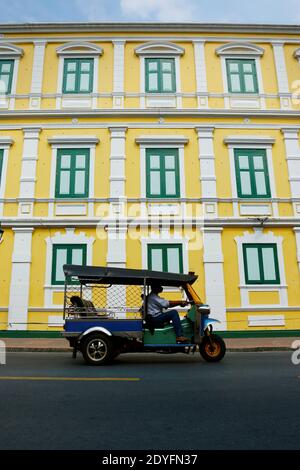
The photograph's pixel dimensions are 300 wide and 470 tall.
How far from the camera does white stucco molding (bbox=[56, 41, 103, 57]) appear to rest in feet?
53.3

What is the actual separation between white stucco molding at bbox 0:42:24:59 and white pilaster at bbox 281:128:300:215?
1251 centimetres

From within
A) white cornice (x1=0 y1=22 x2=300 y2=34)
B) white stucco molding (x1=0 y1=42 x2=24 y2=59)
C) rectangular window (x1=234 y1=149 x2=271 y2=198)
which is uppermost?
white cornice (x1=0 y1=22 x2=300 y2=34)

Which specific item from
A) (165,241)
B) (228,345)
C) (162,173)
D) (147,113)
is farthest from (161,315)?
(147,113)

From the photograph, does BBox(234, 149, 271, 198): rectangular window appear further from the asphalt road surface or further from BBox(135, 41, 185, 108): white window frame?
the asphalt road surface

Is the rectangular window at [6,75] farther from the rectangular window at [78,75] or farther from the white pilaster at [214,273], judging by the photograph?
the white pilaster at [214,273]

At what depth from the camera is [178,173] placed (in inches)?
578

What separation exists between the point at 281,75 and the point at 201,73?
3.69 m

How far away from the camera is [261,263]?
45.1 feet

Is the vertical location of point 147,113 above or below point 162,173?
above

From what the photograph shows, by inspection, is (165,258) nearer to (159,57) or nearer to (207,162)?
(207,162)

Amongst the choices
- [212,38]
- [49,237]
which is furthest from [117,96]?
[49,237]

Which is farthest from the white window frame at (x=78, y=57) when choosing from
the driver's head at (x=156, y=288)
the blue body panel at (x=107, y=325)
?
the blue body panel at (x=107, y=325)

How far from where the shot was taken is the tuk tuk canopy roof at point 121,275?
830 centimetres

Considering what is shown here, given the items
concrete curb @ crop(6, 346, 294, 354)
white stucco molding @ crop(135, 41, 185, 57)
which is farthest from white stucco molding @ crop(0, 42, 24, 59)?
concrete curb @ crop(6, 346, 294, 354)
